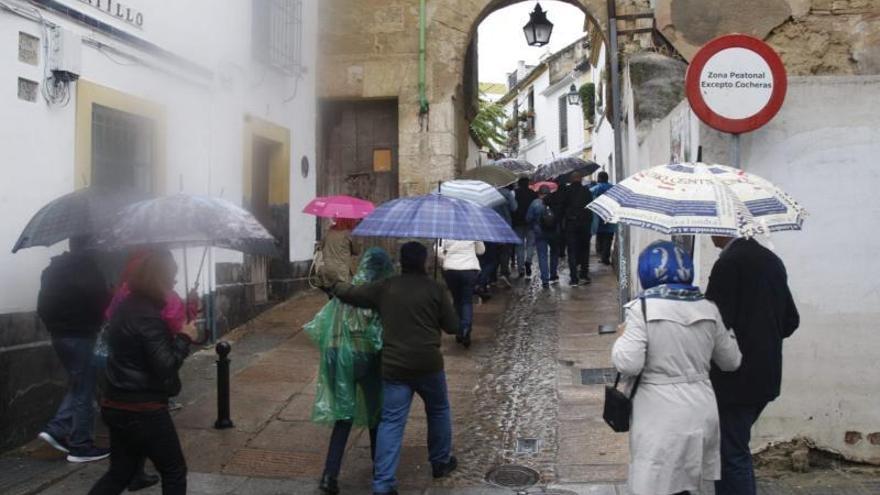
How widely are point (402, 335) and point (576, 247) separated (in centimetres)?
731

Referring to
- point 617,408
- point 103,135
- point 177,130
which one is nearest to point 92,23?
point 103,135

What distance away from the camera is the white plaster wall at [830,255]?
5.00 m

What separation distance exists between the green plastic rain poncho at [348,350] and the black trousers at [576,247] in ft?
22.2

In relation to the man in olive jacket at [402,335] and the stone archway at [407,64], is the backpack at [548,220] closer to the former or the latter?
the stone archway at [407,64]

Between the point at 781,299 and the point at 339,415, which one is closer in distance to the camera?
the point at 781,299

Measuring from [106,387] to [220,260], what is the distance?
522 cm

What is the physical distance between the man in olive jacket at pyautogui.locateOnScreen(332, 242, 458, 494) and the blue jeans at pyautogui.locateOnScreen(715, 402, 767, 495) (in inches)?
64.1

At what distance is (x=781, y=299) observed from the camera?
382 centimetres

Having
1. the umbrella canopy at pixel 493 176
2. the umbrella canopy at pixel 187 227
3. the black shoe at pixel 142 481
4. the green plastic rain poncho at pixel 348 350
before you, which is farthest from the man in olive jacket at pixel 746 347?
the umbrella canopy at pixel 493 176

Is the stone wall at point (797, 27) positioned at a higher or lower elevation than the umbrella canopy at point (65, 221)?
higher

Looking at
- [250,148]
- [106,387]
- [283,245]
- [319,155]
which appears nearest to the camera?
[106,387]

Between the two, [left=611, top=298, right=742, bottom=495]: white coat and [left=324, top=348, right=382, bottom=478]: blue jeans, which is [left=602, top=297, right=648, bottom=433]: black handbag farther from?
[left=324, top=348, right=382, bottom=478]: blue jeans

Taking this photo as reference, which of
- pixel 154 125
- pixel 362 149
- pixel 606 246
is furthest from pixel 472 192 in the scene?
pixel 606 246

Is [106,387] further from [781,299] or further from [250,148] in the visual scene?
[250,148]
